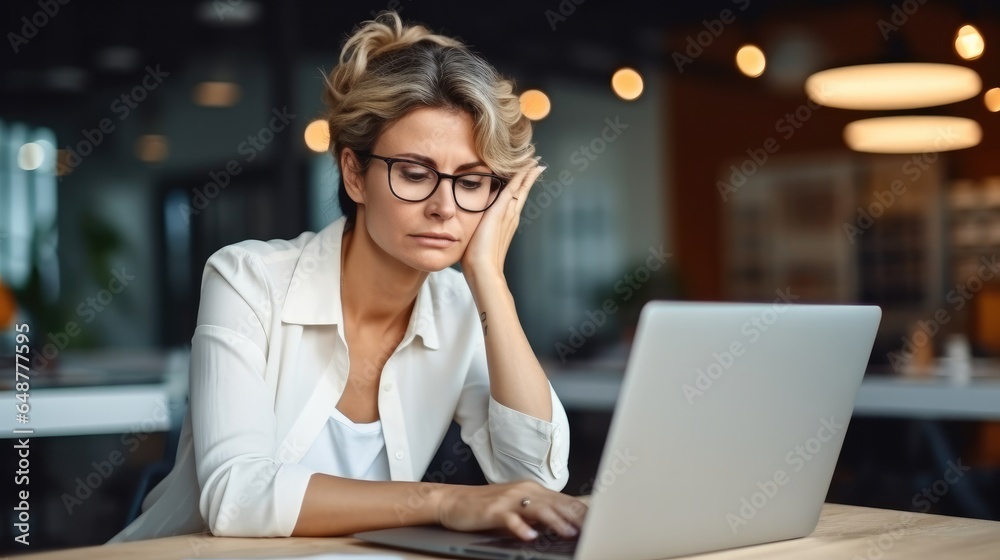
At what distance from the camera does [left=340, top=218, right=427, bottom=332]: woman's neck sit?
69.6 inches

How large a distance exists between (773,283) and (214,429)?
7.45 meters

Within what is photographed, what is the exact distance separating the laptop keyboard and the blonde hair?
29.0 inches

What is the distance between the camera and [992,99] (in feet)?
24.0

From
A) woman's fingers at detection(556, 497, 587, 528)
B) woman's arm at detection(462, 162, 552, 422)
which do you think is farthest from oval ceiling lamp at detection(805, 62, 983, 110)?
woman's fingers at detection(556, 497, 587, 528)

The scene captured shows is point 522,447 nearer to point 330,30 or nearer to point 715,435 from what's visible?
point 715,435

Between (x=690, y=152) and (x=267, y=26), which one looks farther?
(x=690, y=152)

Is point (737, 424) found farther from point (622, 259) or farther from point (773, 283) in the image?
point (622, 259)

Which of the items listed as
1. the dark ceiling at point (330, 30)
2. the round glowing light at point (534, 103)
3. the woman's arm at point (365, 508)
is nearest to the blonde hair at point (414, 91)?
the woman's arm at point (365, 508)

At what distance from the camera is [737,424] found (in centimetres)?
105

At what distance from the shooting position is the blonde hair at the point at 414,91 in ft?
5.49

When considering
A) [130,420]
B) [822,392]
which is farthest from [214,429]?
[130,420]

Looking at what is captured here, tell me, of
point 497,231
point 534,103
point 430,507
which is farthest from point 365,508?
point 534,103

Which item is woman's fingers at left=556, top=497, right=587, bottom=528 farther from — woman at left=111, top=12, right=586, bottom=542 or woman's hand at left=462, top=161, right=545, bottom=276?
woman's hand at left=462, top=161, right=545, bottom=276

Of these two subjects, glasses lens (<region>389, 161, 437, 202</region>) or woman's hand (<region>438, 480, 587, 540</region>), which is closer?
woman's hand (<region>438, 480, 587, 540</region>)
